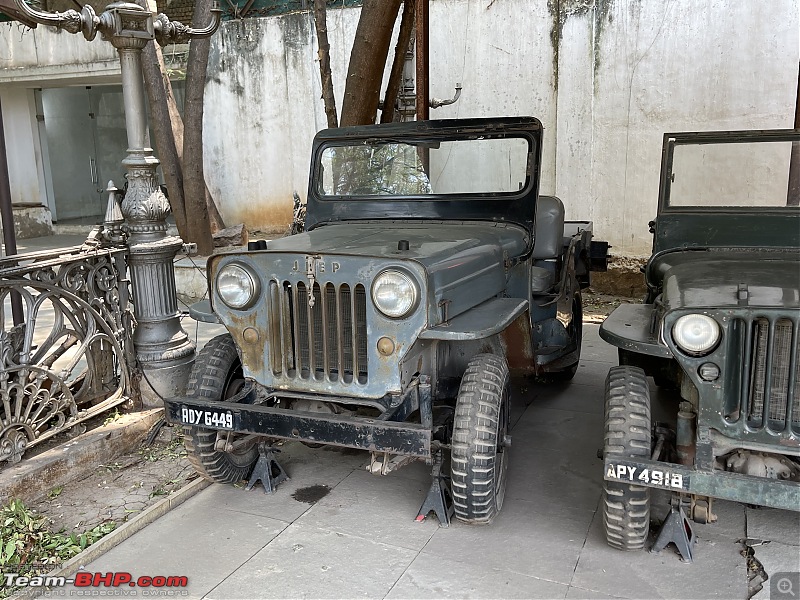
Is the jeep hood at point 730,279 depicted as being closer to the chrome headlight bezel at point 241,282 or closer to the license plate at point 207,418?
the chrome headlight bezel at point 241,282

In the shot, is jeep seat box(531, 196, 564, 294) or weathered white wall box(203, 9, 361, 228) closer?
jeep seat box(531, 196, 564, 294)

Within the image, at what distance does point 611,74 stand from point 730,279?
6000mm

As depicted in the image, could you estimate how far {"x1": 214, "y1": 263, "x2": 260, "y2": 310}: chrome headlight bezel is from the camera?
132 inches

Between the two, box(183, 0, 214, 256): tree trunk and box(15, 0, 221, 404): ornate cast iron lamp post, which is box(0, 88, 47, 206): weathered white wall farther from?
box(15, 0, 221, 404): ornate cast iron lamp post

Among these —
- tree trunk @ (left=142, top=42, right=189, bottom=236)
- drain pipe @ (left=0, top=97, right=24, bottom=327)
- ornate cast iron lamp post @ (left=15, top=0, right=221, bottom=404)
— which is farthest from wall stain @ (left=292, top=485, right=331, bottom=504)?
tree trunk @ (left=142, top=42, right=189, bottom=236)

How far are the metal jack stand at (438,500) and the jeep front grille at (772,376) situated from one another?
137 centimetres

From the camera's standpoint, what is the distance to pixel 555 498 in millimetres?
3641

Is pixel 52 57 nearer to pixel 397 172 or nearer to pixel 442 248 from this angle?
pixel 397 172

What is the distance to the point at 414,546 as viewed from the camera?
10.5ft

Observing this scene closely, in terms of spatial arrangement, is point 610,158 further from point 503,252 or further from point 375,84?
point 503,252

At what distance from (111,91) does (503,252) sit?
1300 centimetres

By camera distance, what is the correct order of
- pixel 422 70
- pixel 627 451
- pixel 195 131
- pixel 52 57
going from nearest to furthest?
pixel 627 451, pixel 422 70, pixel 195 131, pixel 52 57

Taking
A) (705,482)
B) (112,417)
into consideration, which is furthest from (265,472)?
(705,482)

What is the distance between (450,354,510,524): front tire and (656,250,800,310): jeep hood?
0.86 m
